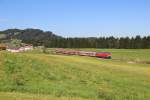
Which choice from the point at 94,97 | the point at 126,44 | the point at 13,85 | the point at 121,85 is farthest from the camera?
the point at 126,44

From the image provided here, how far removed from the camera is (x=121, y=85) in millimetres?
19359

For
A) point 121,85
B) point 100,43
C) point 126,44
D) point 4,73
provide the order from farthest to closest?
point 100,43, point 126,44, point 121,85, point 4,73

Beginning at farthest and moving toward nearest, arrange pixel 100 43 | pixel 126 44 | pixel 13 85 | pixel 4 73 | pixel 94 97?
1. pixel 100 43
2. pixel 126 44
3. pixel 4 73
4. pixel 13 85
5. pixel 94 97

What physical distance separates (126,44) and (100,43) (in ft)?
50.0

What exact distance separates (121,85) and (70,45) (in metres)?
131

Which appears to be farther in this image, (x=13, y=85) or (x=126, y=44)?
(x=126, y=44)

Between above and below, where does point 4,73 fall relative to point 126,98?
above

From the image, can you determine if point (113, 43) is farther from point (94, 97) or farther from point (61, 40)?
point (94, 97)

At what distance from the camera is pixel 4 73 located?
17.6 meters

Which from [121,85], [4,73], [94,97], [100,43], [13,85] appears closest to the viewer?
[94,97]

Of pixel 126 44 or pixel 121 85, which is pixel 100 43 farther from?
pixel 121 85

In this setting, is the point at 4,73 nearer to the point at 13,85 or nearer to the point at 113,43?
the point at 13,85

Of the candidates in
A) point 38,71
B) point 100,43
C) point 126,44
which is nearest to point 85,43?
point 100,43

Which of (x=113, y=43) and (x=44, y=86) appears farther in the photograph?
(x=113, y=43)
